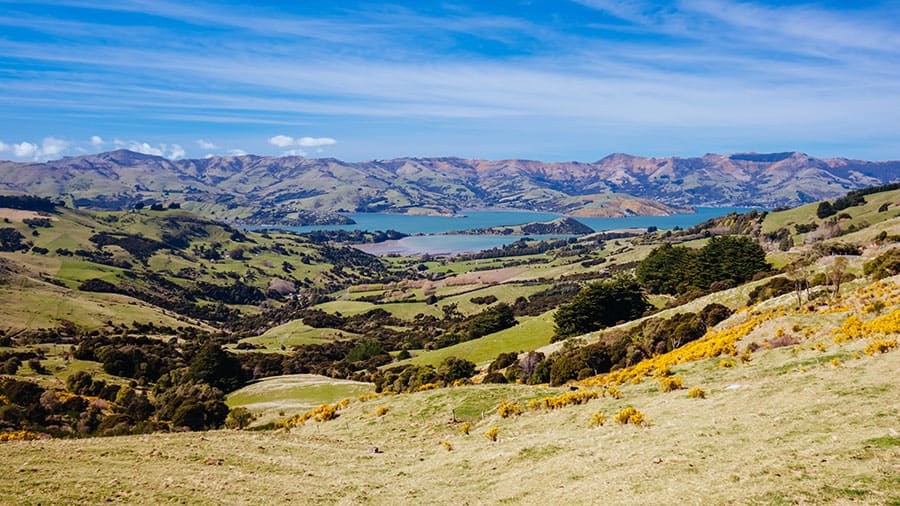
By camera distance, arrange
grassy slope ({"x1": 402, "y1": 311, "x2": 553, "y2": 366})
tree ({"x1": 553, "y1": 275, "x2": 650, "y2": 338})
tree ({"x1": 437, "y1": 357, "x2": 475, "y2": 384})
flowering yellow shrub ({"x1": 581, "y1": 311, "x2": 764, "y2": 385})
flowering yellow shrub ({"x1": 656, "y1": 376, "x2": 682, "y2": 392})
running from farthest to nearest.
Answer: grassy slope ({"x1": 402, "y1": 311, "x2": 553, "y2": 366})
tree ({"x1": 553, "y1": 275, "x2": 650, "y2": 338})
tree ({"x1": 437, "y1": 357, "x2": 475, "y2": 384})
flowering yellow shrub ({"x1": 581, "y1": 311, "x2": 764, "y2": 385})
flowering yellow shrub ({"x1": 656, "y1": 376, "x2": 682, "y2": 392})

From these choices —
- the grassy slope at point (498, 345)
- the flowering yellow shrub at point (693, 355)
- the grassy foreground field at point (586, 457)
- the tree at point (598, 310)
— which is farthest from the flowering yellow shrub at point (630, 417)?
the tree at point (598, 310)

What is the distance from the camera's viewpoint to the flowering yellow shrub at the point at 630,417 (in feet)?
72.1

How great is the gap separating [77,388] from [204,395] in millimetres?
13550

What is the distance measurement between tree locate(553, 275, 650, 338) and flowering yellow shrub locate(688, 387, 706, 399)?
49468 millimetres

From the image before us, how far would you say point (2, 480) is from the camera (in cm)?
1709

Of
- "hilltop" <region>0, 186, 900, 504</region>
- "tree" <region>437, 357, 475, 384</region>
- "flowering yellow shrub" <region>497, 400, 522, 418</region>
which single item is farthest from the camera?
"tree" <region>437, 357, 475, 384</region>

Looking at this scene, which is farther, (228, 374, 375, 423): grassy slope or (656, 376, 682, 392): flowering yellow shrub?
(228, 374, 375, 423): grassy slope

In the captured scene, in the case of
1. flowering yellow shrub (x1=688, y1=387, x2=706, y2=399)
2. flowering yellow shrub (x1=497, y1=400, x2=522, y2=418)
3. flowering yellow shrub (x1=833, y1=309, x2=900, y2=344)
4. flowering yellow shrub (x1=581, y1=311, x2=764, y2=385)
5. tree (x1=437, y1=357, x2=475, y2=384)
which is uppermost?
flowering yellow shrub (x1=833, y1=309, x2=900, y2=344)

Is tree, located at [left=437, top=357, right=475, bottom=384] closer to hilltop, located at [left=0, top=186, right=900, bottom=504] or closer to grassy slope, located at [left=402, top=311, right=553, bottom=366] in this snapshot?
hilltop, located at [left=0, top=186, right=900, bottom=504]

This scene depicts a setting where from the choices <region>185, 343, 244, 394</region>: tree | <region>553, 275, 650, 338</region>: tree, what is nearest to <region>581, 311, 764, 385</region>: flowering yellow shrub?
<region>553, 275, 650, 338</region>: tree

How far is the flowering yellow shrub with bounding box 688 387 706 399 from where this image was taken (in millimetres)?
23953

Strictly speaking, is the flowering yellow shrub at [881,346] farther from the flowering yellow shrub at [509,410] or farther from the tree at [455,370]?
the tree at [455,370]

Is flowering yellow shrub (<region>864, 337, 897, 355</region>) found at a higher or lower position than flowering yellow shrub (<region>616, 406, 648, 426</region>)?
higher

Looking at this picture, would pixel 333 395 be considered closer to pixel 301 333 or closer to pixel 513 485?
pixel 513 485
